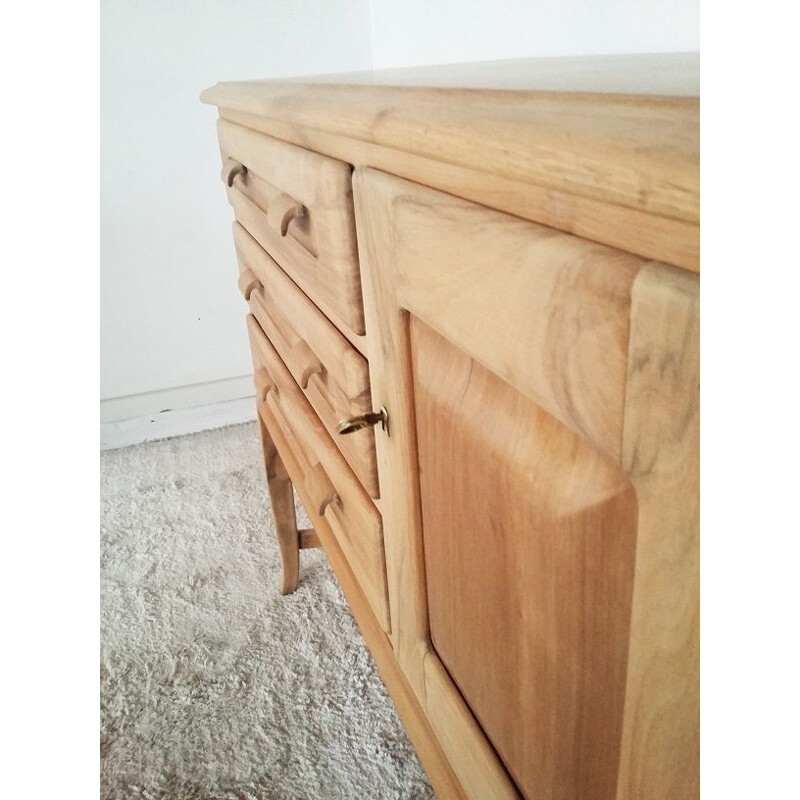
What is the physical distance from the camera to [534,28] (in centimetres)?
102

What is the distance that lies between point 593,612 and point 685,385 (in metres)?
0.15

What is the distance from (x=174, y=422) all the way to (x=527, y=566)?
1842 mm

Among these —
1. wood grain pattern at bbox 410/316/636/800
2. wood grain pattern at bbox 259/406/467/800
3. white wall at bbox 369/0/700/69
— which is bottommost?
wood grain pattern at bbox 259/406/467/800

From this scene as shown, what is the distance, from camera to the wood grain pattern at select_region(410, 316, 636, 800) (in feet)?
1.10

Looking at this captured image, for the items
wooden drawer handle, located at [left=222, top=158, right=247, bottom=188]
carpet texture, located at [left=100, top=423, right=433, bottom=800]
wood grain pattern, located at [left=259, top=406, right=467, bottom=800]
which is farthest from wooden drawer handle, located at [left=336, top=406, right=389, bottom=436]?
carpet texture, located at [left=100, top=423, right=433, bottom=800]

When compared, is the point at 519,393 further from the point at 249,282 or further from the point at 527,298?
the point at 249,282

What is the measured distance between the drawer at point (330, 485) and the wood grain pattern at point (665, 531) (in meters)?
0.37

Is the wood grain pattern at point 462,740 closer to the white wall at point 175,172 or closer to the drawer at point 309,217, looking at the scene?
the drawer at point 309,217

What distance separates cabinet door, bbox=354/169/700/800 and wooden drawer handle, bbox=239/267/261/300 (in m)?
0.45

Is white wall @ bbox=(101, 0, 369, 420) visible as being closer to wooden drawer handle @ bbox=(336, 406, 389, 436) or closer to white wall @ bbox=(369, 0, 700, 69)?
white wall @ bbox=(369, 0, 700, 69)

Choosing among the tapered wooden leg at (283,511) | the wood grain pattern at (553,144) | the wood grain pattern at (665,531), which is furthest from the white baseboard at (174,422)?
the wood grain pattern at (665,531)

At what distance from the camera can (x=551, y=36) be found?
38.7 inches
